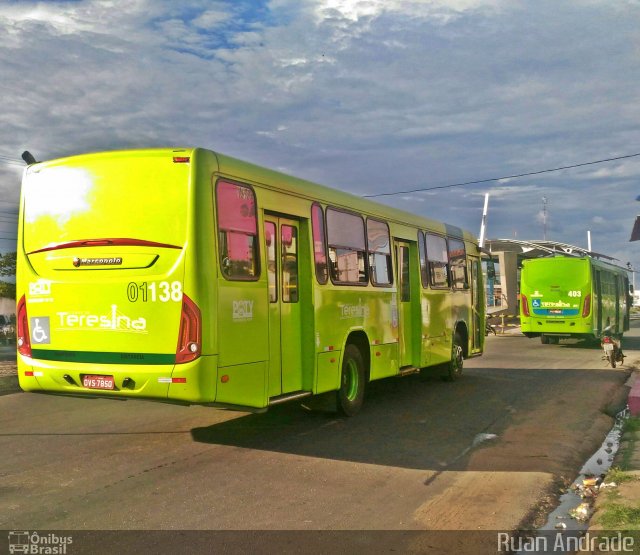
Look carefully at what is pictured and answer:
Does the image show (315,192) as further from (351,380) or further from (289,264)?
(351,380)

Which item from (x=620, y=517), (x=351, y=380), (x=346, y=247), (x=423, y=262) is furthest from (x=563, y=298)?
(x=620, y=517)

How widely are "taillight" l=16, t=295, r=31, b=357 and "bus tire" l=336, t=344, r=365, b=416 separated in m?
4.05

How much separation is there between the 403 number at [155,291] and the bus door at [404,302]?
5.61 m

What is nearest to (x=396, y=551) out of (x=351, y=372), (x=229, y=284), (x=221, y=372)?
(x=221, y=372)

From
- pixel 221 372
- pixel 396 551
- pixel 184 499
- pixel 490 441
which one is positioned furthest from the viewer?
pixel 490 441

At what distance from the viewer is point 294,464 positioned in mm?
7457

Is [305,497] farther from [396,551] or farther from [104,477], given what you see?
[104,477]

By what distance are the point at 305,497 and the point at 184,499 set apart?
104cm

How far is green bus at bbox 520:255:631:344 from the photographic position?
2559 centimetres

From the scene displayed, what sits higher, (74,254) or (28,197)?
(28,197)

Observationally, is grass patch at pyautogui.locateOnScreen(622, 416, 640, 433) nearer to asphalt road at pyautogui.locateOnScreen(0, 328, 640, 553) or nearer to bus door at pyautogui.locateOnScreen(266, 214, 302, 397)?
asphalt road at pyautogui.locateOnScreen(0, 328, 640, 553)

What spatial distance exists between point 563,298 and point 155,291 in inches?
846

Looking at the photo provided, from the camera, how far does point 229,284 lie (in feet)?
24.5

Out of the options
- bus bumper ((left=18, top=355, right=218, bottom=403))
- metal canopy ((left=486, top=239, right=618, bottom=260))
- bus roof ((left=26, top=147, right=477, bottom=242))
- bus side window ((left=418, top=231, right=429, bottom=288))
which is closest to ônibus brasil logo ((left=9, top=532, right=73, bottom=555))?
bus bumper ((left=18, top=355, right=218, bottom=403))
